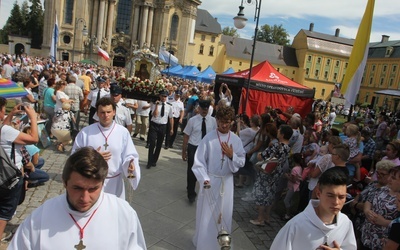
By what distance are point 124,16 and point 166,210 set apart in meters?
58.9

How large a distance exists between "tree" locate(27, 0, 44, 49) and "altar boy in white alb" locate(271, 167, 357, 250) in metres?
80.9

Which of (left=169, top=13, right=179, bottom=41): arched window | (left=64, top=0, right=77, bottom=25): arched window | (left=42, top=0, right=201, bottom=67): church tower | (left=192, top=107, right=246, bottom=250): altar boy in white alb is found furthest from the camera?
(left=169, top=13, right=179, bottom=41): arched window

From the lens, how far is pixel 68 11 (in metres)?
53.9

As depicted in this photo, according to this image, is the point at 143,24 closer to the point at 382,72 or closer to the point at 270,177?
the point at 382,72

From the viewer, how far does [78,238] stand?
86.6 inches

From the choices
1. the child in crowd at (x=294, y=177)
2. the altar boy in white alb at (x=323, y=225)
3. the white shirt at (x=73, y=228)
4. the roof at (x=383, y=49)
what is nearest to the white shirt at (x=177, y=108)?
the child in crowd at (x=294, y=177)

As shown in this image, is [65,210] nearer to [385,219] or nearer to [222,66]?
[385,219]

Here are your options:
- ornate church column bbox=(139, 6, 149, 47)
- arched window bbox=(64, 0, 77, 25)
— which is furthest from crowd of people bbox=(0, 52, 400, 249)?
ornate church column bbox=(139, 6, 149, 47)

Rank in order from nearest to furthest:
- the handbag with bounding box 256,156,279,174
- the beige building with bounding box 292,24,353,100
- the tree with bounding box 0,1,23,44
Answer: the handbag with bounding box 256,156,279,174, the beige building with bounding box 292,24,353,100, the tree with bounding box 0,1,23,44

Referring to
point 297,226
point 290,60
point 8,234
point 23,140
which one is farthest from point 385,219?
point 290,60

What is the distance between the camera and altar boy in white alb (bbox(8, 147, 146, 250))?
212 cm

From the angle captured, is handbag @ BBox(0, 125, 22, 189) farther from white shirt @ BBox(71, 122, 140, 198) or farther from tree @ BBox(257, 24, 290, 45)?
tree @ BBox(257, 24, 290, 45)

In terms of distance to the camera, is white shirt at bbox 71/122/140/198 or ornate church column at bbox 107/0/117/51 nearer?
white shirt at bbox 71/122/140/198

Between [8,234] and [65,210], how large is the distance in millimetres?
3149
